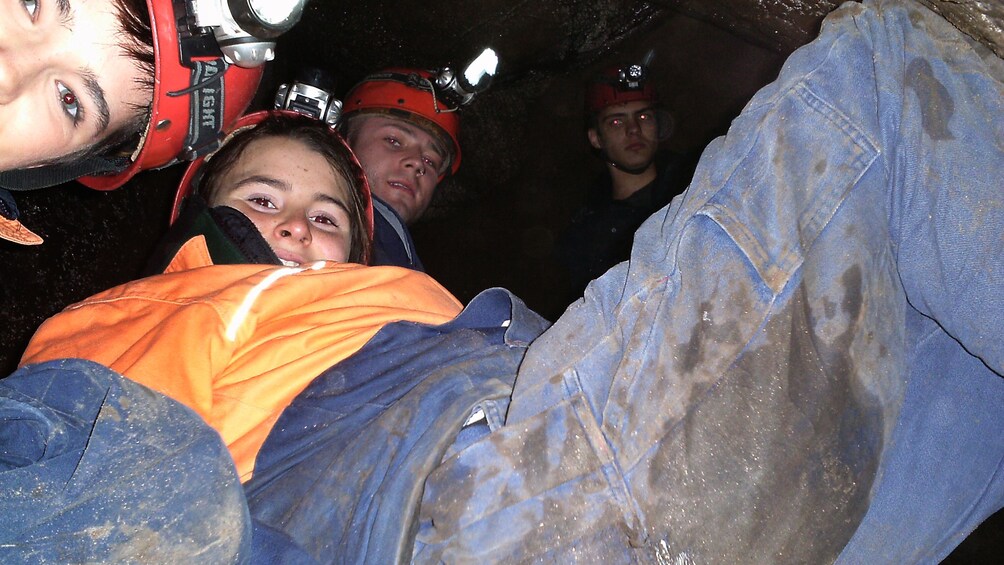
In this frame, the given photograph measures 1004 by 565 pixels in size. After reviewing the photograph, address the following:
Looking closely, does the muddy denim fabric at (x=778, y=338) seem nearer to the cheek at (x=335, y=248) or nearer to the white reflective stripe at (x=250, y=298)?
the white reflective stripe at (x=250, y=298)

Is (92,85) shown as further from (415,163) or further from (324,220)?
(415,163)

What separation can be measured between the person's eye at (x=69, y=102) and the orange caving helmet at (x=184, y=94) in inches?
10.6

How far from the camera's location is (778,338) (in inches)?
40.6

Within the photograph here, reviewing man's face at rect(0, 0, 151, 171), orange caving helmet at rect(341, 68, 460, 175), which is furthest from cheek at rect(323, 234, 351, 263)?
orange caving helmet at rect(341, 68, 460, 175)

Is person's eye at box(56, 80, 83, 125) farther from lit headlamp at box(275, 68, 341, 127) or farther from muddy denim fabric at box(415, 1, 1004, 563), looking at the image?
lit headlamp at box(275, 68, 341, 127)

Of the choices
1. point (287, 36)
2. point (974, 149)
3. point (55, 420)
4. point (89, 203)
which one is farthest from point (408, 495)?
point (287, 36)

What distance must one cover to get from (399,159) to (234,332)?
2690mm

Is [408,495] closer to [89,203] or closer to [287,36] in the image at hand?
[89,203]

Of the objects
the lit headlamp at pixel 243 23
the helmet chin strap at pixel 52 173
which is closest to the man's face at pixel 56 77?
the helmet chin strap at pixel 52 173

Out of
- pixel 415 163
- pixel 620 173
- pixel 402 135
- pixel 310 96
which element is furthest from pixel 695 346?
pixel 620 173

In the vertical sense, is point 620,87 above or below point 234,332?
below

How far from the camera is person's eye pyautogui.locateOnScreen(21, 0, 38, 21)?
125 centimetres

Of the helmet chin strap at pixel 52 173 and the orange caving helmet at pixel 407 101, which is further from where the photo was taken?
the orange caving helmet at pixel 407 101

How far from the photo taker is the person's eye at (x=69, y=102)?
1.33 metres
